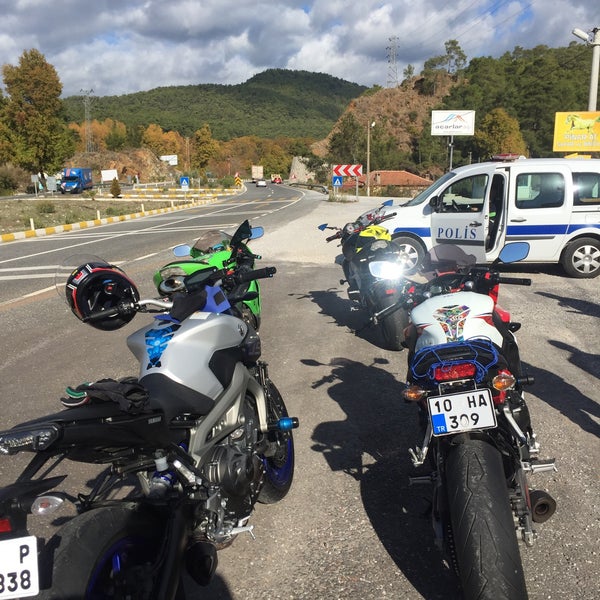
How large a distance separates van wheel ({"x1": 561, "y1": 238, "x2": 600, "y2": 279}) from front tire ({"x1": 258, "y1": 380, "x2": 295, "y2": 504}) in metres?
7.81

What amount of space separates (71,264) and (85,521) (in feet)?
5.16

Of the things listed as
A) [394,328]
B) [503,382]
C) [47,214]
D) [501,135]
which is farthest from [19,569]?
[501,135]

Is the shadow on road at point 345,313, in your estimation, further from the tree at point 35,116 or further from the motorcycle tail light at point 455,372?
the tree at point 35,116

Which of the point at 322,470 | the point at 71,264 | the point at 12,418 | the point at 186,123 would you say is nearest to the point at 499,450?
the point at 322,470

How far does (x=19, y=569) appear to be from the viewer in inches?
59.7

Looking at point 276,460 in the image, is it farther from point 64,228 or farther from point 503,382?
point 64,228

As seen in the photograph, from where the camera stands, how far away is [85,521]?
1768 mm

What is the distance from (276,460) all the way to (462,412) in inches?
49.5

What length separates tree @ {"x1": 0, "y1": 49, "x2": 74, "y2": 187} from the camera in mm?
45344

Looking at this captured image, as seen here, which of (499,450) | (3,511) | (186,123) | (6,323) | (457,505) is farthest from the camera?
(186,123)

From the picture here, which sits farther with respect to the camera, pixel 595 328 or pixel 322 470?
pixel 595 328

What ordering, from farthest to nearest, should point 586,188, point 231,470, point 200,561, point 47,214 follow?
point 47,214
point 586,188
point 231,470
point 200,561

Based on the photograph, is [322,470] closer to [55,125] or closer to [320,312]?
[320,312]

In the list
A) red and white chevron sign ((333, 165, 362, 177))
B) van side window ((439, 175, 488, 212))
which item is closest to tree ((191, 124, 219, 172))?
red and white chevron sign ((333, 165, 362, 177))
